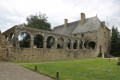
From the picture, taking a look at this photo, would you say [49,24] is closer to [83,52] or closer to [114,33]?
[83,52]

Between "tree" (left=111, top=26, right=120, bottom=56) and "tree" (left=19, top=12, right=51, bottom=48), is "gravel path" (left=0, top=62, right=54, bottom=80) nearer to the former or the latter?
"tree" (left=19, top=12, right=51, bottom=48)

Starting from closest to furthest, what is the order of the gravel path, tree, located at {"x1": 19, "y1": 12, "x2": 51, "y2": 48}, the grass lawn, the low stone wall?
the gravel path → the grass lawn → the low stone wall → tree, located at {"x1": 19, "y1": 12, "x2": 51, "y2": 48}

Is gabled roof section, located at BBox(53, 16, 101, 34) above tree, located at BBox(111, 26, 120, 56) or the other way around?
above

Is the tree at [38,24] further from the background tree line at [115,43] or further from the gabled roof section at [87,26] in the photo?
the background tree line at [115,43]

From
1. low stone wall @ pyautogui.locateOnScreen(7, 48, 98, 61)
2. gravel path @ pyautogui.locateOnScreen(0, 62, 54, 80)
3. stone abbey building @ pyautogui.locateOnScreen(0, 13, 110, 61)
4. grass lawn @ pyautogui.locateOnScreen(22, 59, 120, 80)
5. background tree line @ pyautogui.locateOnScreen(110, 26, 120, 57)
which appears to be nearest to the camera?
gravel path @ pyautogui.locateOnScreen(0, 62, 54, 80)

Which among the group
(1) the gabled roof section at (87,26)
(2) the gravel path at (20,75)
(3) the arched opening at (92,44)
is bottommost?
(2) the gravel path at (20,75)

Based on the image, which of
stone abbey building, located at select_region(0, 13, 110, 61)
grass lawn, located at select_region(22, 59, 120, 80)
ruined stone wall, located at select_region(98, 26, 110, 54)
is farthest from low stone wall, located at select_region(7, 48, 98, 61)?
ruined stone wall, located at select_region(98, 26, 110, 54)

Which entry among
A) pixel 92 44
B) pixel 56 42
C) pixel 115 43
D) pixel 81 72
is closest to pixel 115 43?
→ pixel 115 43

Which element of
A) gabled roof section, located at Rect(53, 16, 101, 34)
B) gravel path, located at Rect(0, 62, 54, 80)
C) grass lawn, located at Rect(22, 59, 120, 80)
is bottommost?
grass lawn, located at Rect(22, 59, 120, 80)

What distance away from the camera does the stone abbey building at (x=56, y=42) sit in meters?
15.1

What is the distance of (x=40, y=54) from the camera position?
56.3 ft

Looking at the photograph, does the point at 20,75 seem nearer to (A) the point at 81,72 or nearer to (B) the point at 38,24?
(A) the point at 81,72

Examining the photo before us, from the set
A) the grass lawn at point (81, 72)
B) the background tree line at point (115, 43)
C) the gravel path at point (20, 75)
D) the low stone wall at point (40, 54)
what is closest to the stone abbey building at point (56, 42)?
the low stone wall at point (40, 54)

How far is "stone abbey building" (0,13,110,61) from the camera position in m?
15.1
